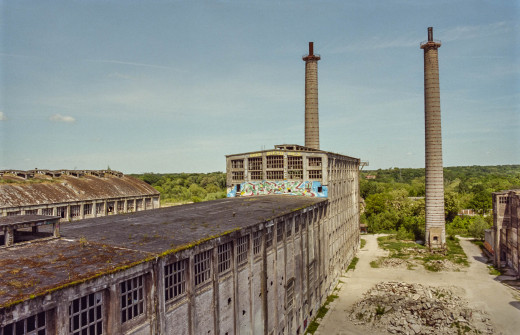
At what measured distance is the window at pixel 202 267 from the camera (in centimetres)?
1356

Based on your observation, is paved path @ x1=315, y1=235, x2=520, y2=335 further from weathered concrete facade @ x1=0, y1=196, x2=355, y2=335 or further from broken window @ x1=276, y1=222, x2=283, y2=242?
broken window @ x1=276, y1=222, x2=283, y2=242

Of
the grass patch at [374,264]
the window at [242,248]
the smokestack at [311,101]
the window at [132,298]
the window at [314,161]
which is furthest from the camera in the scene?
the smokestack at [311,101]

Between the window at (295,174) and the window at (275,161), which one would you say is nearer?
the window at (295,174)

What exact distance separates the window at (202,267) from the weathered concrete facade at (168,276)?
38mm

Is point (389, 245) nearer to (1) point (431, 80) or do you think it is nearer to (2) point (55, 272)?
(1) point (431, 80)

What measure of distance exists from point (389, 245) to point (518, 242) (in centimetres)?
1920

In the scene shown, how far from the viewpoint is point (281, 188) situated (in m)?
35.3

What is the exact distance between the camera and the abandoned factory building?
110ft

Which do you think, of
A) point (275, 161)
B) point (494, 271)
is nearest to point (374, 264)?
point (494, 271)

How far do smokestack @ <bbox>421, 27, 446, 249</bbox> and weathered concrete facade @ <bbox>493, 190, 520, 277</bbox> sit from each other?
8.11 meters

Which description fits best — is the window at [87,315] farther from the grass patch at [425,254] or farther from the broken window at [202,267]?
the grass patch at [425,254]

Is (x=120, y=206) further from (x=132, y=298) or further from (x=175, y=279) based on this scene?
(x=132, y=298)

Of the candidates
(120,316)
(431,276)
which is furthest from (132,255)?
(431,276)

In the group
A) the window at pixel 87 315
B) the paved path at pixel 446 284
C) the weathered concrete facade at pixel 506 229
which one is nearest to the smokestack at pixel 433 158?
the paved path at pixel 446 284
